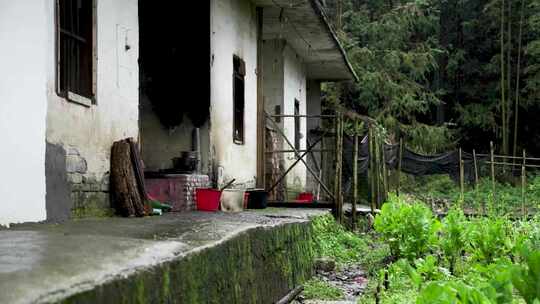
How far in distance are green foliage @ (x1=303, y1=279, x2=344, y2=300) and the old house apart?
2.13 metres

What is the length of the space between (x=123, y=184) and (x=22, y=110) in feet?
5.55

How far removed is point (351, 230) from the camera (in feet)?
38.6

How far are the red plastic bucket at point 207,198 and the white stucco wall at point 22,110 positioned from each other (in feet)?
10.9

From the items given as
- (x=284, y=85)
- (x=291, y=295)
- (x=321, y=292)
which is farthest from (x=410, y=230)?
(x=284, y=85)

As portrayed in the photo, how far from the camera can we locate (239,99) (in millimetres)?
10742

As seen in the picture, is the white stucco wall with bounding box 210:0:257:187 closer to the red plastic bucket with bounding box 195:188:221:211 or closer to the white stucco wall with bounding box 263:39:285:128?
the red plastic bucket with bounding box 195:188:221:211

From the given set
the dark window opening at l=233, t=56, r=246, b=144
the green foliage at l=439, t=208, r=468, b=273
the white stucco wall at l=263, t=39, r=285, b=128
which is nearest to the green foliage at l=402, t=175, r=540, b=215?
the white stucco wall at l=263, t=39, r=285, b=128

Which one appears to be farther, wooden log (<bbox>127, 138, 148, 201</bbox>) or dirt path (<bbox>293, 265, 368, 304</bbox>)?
wooden log (<bbox>127, 138, 148, 201</bbox>)

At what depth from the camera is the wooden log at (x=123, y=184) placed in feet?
21.0

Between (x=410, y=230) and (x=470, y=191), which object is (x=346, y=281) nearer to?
(x=410, y=230)

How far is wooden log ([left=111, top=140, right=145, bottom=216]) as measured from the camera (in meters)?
6.39

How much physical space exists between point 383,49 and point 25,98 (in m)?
21.8

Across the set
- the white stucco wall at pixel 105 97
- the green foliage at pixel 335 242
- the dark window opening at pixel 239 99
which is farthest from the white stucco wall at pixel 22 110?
the dark window opening at pixel 239 99

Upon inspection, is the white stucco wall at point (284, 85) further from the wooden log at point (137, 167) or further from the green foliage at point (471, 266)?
the wooden log at point (137, 167)
